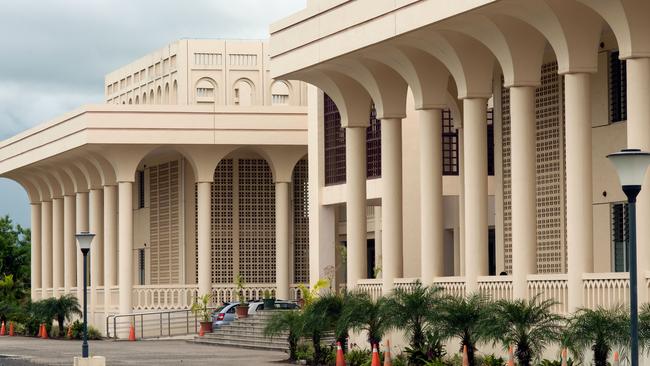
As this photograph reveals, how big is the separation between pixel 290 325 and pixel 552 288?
757 centimetres

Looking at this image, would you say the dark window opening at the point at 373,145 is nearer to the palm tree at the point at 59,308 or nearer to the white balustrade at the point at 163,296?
the white balustrade at the point at 163,296

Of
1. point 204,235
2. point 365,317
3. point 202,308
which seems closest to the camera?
point 365,317

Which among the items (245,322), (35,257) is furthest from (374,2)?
(35,257)

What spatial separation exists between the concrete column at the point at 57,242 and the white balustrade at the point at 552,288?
35.0m

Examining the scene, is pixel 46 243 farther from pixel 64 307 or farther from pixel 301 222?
pixel 301 222

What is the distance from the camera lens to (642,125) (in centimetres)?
2491

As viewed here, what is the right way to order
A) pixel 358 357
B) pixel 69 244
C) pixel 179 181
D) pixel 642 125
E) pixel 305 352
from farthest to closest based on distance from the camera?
pixel 69 244 < pixel 179 181 < pixel 305 352 < pixel 358 357 < pixel 642 125

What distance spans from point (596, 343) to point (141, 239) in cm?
3652

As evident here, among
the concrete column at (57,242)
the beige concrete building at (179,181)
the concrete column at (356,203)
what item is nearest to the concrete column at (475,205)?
the concrete column at (356,203)

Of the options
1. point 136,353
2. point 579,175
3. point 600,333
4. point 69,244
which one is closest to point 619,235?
point 579,175

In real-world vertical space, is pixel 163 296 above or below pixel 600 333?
below

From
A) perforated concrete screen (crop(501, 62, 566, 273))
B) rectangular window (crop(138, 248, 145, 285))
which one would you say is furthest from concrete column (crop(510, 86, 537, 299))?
rectangular window (crop(138, 248, 145, 285))

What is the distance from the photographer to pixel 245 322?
147 ft

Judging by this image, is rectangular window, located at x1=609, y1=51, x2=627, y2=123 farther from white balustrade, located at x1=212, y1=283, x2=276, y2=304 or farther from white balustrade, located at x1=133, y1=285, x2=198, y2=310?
white balustrade, located at x1=133, y1=285, x2=198, y2=310
